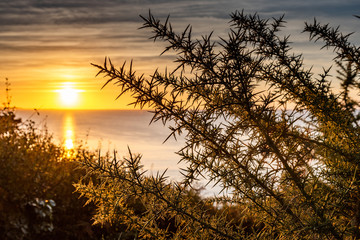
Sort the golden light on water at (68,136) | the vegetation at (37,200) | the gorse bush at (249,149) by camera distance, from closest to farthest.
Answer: the gorse bush at (249,149) → the vegetation at (37,200) → the golden light on water at (68,136)

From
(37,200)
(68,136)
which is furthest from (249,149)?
(68,136)

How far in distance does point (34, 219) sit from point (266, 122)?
4.62 meters

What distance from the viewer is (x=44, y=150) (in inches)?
296

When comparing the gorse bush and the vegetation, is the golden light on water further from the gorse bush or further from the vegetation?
the gorse bush

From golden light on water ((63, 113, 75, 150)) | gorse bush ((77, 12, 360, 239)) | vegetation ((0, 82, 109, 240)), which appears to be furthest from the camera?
golden light on water ((63, 113, 75, 150))

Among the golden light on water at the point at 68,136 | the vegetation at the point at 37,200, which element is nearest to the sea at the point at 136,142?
the golden light on water at the point at 68,136

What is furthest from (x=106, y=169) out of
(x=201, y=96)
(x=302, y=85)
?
(x=302, y=85)

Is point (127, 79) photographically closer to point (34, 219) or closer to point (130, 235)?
point (130, 235)

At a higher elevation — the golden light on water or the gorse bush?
the gorse bush

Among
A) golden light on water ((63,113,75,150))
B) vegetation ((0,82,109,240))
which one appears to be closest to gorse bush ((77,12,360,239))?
vegetation ((0,82,109,240))

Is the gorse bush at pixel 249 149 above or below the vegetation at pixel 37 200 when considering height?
above

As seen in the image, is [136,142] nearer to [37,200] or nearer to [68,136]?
[68,136]

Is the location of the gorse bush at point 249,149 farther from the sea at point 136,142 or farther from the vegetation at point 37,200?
the vegetation at point 37,200

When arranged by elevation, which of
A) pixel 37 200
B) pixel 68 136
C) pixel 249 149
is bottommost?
pixel 68 136
